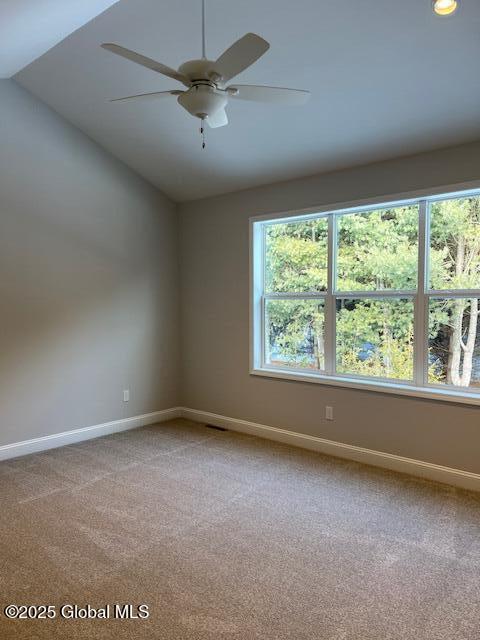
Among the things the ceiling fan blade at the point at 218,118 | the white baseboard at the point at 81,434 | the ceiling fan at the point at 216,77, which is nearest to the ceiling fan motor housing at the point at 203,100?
the ceiling fan at the point at 216,77

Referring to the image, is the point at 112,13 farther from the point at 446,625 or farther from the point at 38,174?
the point at 446,625

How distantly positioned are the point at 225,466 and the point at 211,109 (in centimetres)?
277

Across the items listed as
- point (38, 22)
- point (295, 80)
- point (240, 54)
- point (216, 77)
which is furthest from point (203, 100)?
point (38, 22)

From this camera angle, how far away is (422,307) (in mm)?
3639

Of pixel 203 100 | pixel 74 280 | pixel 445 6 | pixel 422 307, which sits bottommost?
pixel 422 307

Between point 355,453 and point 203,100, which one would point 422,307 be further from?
point 203,100

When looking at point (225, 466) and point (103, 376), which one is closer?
point (225, 466)

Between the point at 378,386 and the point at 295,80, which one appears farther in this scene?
the point at 378,386

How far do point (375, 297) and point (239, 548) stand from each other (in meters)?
2.33

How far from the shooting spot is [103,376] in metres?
4.69

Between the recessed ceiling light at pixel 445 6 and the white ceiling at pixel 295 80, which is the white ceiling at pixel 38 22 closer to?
the white ceiling at pixel 295 80

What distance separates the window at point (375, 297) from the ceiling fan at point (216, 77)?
1773mm

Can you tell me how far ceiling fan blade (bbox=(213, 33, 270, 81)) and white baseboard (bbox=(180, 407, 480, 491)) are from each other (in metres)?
3.09

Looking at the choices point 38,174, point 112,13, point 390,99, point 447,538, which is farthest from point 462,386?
point 38,174
